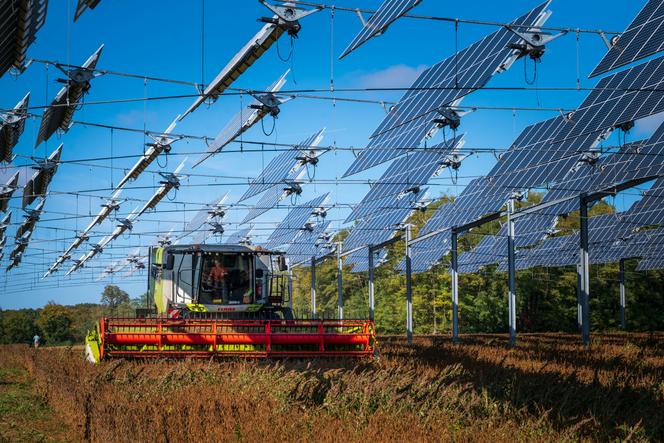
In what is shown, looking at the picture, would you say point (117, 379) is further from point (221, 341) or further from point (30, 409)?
point (221, 341)

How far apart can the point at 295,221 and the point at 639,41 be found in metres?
25.7

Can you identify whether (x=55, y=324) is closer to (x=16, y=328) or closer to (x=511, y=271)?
(x=16, y=328)

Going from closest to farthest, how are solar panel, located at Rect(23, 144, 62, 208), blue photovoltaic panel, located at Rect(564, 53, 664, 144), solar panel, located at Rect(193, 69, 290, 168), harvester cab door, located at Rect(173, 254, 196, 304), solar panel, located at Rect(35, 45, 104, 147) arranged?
1. solar panel, located at Rect(35, 45, 104, 147)
2. solar panel, located at Rect(193, 69, 290, 168)
3. blue photovoltaic panel, located at Rect(564, 53, 664, 144)
4. harvester cab door, located at Rect(173, 254, 196, 304)
5. solar panel, located at Rect(23, 144, 62, 208)

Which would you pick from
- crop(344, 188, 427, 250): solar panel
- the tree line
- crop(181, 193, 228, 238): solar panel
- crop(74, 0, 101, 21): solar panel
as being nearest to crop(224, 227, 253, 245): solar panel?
crop(181, 193, 228, 238): solar panel

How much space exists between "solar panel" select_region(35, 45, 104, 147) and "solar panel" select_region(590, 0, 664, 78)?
1167 cm

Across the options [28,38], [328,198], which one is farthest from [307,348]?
[328,198]

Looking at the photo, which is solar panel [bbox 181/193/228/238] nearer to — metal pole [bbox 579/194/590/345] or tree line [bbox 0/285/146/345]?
tree line [bbox 0/285/146/345]

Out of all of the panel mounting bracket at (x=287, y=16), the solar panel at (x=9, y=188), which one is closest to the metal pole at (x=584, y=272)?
the panel mounting bracket at (x=287, y=16)

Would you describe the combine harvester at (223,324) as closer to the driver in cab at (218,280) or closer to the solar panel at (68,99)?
the driver in cab at (218,280)

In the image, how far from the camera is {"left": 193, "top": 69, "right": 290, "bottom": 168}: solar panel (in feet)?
64.3

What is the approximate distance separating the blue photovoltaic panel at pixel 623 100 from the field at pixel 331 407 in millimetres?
8781

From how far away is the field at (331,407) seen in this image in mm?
8344

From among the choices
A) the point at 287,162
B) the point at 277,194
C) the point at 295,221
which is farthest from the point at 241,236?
the point at 287,162

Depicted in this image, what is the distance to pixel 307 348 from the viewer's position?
717 inches
